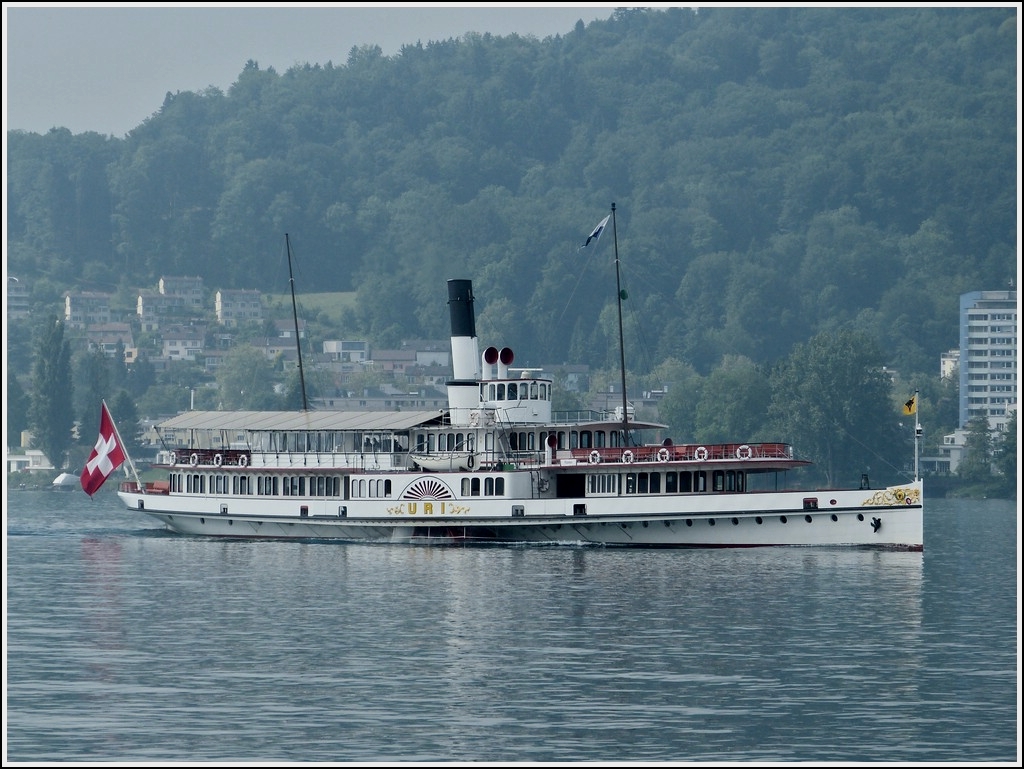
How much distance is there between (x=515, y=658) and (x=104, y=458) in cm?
4509

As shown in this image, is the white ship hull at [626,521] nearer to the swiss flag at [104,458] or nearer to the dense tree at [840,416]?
the swiss flag at [104,458]

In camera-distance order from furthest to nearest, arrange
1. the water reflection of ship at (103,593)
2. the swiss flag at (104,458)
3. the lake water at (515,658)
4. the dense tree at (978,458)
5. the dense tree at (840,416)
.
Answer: the dense tree at (978,458) → the dense tree at (840,416) → the swiss flag at (104,458) → the water reflection of ship at (103,593) → the lake water at (515,658)

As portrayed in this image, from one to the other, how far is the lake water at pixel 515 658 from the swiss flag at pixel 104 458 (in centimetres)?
1144

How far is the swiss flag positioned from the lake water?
1144 centimetres

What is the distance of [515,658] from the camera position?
47.7m

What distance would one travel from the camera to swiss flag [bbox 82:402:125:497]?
8825cm

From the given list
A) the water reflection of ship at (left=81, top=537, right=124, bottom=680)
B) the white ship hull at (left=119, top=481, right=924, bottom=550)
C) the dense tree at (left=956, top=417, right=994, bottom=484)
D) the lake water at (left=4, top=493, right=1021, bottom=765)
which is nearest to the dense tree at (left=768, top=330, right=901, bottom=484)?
the dense tree at (left=956, top=417, right=994, bottom=484)

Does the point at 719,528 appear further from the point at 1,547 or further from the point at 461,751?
the point at 461,751

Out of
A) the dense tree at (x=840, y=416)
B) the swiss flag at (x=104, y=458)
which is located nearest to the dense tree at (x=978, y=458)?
the dense tree at (x=840, y=416)

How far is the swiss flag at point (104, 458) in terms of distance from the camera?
3474 inches

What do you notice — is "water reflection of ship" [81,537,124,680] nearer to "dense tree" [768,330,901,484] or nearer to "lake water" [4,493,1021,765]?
"lake water" [4,493,1021,765]

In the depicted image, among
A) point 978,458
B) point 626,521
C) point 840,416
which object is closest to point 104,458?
point 626,521

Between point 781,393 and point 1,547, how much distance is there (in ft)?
380

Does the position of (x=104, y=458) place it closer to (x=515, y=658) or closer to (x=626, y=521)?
(x=626, y=521)
